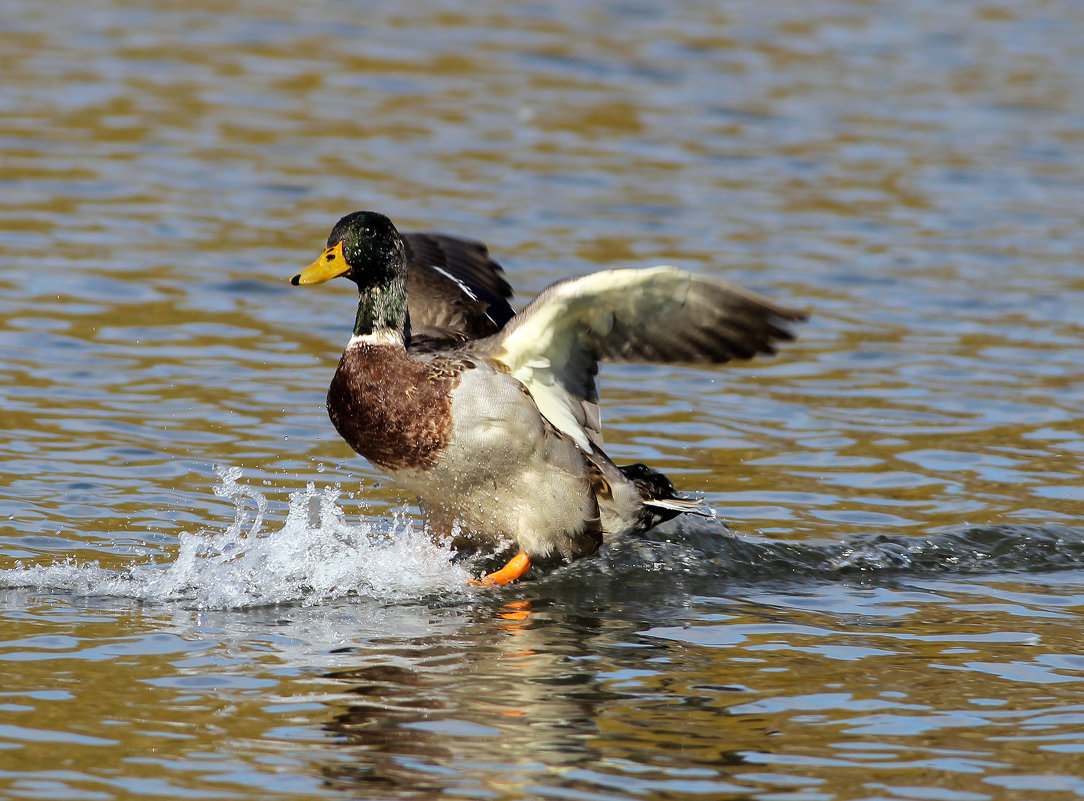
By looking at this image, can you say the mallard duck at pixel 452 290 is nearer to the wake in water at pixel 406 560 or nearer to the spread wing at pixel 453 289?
the spread wing at pixel 453 289

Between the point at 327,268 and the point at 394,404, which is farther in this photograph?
the point at 327,268

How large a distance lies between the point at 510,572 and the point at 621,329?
3.74 feet

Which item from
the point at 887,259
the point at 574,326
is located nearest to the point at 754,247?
the point at 887,259

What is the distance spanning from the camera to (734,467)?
8.79 m

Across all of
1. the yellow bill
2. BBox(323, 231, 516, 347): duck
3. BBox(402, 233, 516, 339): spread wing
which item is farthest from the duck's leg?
the yellow bill

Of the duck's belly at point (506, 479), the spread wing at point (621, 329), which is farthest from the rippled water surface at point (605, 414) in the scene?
the spread wing at point (621, 329)

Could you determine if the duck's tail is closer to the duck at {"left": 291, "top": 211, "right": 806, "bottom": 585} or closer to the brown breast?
the duck at {"left": 291, "top": 211, "right": 806, "bottom": 585}

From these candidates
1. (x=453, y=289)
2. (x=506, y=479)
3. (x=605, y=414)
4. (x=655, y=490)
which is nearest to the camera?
(x=506, y=479)

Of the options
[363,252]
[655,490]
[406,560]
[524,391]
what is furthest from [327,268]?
[655,490]

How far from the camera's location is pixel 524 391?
708 centimetres

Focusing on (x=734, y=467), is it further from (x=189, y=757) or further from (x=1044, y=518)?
(x=189, y=757)

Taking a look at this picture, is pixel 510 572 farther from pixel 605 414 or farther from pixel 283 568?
pixel 605 414

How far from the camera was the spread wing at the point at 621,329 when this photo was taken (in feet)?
21.4

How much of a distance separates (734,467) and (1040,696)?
316cm
